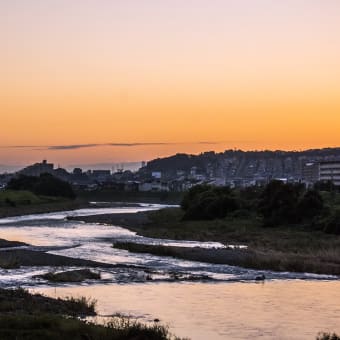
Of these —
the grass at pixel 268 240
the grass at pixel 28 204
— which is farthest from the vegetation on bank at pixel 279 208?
the grass at pixel 28 204

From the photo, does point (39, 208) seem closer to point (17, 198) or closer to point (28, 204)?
point (28, 204)

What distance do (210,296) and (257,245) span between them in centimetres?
2552

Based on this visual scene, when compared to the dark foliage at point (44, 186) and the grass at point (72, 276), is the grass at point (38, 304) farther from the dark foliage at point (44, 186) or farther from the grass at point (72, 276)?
the dark foliage at point (44, 186)

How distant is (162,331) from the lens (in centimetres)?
1798

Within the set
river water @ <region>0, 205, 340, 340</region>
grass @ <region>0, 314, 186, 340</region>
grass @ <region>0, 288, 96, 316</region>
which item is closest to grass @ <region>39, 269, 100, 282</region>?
river water @ <region>0, 205, 340, 340</region>

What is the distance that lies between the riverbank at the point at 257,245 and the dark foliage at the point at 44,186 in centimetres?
9737

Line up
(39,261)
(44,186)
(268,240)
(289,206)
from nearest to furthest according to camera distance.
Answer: (39,261)
(268,240)
(289,206)
(44,186)

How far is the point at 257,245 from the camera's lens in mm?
58031

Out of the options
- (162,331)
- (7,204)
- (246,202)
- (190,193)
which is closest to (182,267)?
(162,331)

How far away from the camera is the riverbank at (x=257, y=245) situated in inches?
1763

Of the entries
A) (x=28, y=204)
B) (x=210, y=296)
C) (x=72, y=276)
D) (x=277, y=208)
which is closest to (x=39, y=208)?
(x=28, y=204)

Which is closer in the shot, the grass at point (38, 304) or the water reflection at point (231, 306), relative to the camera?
the grass at point (38, 304)

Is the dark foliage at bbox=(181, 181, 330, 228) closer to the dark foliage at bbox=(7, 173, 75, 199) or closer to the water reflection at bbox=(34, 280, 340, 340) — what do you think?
the water reflection at bbox=(34, 280, 340, 340)

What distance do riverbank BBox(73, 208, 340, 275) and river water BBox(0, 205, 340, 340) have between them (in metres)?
1.73
